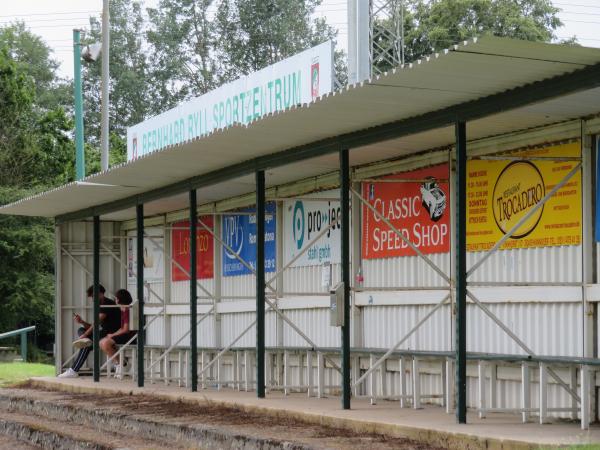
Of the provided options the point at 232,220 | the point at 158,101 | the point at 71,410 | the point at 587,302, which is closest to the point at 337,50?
the point at 158,101

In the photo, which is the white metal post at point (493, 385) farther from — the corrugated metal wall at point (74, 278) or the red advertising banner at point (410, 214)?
the corrugated metal wall at point (74, 278)

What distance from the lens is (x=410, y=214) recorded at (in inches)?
542

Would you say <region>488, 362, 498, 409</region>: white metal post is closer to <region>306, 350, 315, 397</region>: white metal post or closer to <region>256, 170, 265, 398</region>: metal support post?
<region>256, 170, 265, 398</region>: metal support post

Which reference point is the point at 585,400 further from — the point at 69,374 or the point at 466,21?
the point at 466,21

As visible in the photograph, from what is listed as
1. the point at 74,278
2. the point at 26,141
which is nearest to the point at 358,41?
the point at 74,278

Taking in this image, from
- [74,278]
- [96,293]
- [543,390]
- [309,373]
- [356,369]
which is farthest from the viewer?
[74,278]

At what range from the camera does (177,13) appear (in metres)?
54.2

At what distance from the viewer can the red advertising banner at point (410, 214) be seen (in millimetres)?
13180

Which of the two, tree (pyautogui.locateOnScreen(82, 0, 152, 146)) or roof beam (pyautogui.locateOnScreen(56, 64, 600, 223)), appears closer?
roof beam (pyautogui.locateOnScreen(56, 64, 600, 223))

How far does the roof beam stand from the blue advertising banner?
1.47 m

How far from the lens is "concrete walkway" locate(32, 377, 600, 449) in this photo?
9.43 m

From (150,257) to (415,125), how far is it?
1094cm

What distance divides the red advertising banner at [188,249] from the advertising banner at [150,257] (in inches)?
20.7

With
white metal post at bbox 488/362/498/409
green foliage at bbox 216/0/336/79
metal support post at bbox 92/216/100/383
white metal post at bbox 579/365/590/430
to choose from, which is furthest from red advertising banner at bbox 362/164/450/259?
green foliage at bbox 216/0/336/79
